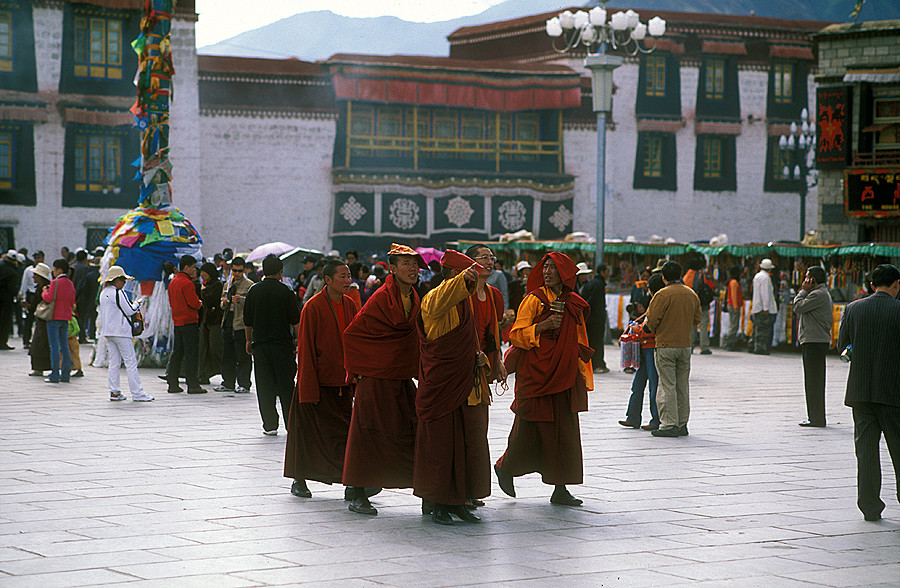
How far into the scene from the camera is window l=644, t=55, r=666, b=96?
114ft

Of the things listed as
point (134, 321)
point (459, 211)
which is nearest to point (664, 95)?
point (459, 211)

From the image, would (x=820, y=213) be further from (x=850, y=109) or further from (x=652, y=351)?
(x=652, y=351)

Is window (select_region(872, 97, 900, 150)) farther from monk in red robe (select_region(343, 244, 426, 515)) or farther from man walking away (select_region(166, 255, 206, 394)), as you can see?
monk in red robe (select_region(343, 244, 426, 515))

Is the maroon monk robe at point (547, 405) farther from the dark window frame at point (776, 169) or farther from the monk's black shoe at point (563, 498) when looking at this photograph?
the dark window frame at point (776, 169)

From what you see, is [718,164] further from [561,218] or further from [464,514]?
[464,514]

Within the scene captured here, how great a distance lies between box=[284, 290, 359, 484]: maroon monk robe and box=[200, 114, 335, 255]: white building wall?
23.3 m

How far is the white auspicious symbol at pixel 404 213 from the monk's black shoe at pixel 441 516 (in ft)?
82.0

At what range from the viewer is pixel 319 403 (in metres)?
7.59

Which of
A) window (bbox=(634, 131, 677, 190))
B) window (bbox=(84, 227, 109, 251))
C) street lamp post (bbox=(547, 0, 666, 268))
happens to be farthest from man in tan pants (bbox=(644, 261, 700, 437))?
window (bbox=(634, 131, 677, 190))

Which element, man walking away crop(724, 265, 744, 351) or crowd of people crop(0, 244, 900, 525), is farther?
man walking away crop(724, 265, 744, 351)

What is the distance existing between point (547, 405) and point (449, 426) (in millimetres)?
1004

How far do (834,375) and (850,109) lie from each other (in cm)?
1005

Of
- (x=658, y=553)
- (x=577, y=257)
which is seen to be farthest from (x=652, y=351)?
(x=577, y=257)

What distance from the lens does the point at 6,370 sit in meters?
15.6
